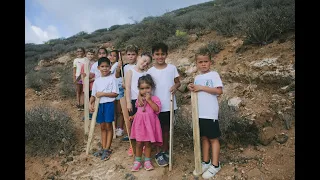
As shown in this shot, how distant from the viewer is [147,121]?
137 inches

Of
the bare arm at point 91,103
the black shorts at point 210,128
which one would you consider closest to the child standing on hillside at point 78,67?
the bare arm at point 91,103

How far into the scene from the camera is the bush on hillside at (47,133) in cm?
452

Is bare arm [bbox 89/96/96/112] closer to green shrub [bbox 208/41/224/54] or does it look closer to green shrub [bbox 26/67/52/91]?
green shrub [bbox 208/41/224/54]

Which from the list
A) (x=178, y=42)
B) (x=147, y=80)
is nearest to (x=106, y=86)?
(x=147, y=80)

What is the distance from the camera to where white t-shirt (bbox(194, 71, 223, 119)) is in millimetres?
3193

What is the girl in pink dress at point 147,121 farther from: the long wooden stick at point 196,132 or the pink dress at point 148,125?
the long wooden stick at point 196,132

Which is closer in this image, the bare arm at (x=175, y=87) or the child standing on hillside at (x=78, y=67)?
the bare arm at (x=175, y=87)

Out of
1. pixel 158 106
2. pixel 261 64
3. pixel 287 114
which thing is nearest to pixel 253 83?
pixel 261 64

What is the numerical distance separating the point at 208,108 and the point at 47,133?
10.4 ft

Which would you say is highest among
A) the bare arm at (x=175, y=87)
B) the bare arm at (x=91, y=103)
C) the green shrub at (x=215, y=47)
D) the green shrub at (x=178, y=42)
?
the green shrub at (x=178, y=42)

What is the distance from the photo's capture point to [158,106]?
3490 millimetres

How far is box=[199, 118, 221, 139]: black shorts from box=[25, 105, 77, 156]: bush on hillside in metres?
2.55

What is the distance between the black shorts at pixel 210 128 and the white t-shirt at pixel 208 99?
0.22 feet
